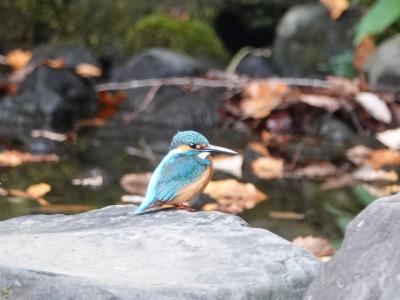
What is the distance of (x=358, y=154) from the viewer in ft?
19.7

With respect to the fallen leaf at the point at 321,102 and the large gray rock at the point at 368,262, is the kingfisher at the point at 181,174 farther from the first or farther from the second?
the fallen leaf at the point at 321,102

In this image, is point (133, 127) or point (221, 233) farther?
point (133, 127)

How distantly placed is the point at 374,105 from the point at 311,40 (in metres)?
1.23

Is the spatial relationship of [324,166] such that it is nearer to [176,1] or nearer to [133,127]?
[133,127]

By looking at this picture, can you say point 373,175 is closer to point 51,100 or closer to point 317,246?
point 317,246

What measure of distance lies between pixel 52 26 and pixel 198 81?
5.88 feet

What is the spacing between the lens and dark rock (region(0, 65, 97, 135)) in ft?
22.2

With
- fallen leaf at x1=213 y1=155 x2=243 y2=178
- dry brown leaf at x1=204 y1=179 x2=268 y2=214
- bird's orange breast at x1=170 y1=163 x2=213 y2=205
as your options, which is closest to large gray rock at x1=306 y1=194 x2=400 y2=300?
bird's orange breast at x1=170 y1=163 x2=213 y2=205

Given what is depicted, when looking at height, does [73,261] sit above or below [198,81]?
above

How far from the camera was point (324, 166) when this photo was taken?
5.79 metres

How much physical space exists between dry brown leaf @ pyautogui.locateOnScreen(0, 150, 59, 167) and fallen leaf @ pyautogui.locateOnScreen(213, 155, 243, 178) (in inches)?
36.8

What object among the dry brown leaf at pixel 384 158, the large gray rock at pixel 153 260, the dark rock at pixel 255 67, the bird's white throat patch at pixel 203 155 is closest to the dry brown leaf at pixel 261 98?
the dark rock at pixel 255 67

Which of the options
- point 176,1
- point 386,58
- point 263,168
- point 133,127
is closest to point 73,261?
point 263,168

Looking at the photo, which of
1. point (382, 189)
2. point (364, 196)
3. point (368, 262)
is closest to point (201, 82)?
point (382, 189)
